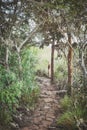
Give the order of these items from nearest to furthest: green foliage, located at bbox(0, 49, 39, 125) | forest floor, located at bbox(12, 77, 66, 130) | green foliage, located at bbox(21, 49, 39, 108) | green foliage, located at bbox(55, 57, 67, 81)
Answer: green foliage, located at bbox(0, 49, 39, 125) < forest floor, located at bbox(12, 77, 66, 130) < green foliage, located at bbox(21, 49, 39, 108) < green foliage, located at bbox(55, 57, 67, 81)

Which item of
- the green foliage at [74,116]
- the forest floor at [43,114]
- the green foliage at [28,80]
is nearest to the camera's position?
the green foliage at [74,116]

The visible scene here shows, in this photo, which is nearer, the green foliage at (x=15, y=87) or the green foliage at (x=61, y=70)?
the green foliage at (x=15, y=87)

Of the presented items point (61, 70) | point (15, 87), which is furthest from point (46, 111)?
point (61, 70)

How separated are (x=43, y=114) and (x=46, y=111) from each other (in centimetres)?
30

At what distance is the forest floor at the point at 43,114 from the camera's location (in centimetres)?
686

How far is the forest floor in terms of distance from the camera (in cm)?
686

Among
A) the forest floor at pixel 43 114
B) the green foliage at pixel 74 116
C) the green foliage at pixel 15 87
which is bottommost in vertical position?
the forest floor at pixel 43 114

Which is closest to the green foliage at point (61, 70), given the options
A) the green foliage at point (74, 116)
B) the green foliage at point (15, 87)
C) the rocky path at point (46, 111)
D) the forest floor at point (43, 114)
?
the rocky path at point (46, 111)

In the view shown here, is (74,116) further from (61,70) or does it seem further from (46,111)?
(61,70)

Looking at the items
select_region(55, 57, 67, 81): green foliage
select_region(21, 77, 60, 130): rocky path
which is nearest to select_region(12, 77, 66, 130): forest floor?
select_region(21, 77, 60, 130): rocky path

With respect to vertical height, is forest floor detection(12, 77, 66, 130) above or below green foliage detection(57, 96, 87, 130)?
below

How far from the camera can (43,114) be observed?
7.81 m

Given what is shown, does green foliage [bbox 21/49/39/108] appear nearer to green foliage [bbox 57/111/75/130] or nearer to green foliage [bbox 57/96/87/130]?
green foliage [bbox 57/96/87/130]

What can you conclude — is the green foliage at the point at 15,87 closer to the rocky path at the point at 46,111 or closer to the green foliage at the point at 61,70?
the rocky path at the point at 46,111
